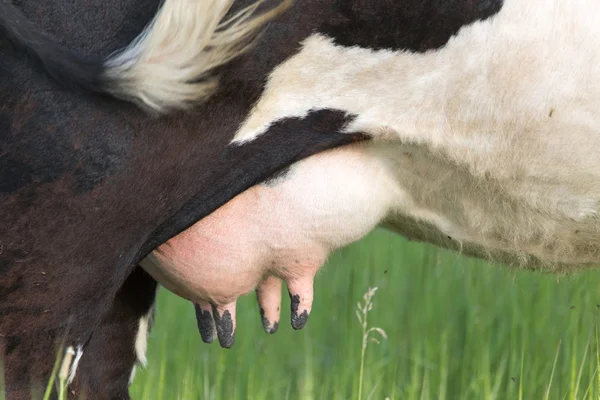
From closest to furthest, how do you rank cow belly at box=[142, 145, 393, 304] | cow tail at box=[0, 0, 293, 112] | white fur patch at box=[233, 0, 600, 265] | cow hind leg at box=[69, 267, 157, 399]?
cow tail at box=[0, 0, 293, 112] < white fur patch at box=[233, 0, 600, 265] < cow belly at box=[142, 145, 393, 304] < cow hind leg at box=[69, 267, 157, 399]

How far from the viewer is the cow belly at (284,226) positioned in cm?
239

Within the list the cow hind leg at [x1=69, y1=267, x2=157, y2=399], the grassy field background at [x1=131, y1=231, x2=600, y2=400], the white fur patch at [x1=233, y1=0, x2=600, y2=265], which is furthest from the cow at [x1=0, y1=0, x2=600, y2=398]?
the grassy field background at [x1=131, y1=231, x2=600, y2=400]

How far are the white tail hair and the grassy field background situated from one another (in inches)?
41.4

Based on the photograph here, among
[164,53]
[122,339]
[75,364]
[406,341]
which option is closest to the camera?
[164,53]

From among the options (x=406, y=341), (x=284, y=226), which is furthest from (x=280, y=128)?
(x=406, y=341)

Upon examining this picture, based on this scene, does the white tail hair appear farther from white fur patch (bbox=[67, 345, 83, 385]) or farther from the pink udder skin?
white fur patch (bbox=[67, 345, 83, 385])

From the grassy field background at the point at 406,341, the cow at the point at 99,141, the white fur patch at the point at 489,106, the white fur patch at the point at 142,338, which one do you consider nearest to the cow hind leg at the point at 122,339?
the white fur patch at the point at 142,338

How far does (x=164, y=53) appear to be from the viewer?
6.86ft

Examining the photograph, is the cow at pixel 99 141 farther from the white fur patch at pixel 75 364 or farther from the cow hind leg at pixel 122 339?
the cow hind leg at pixel 122 339

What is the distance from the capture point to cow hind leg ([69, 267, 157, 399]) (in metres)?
2.80

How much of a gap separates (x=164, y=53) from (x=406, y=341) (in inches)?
69.4

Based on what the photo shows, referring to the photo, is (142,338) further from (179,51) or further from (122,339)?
(179,51)

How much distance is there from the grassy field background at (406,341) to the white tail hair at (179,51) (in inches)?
41.4

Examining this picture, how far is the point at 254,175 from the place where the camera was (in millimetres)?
2307
